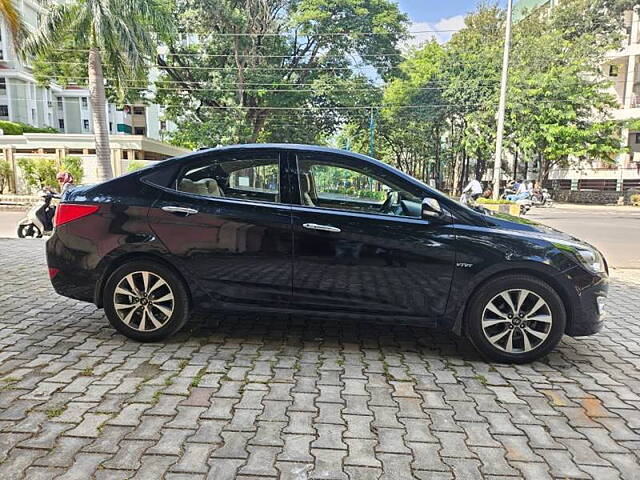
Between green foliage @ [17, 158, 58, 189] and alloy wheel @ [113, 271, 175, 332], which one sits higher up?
green foliage @ [17, 158, 58, 189]

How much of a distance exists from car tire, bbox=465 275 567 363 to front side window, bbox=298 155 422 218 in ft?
2.97

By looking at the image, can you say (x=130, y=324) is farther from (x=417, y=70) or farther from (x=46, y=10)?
(x=417, y=70)

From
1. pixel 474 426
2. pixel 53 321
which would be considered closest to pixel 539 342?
pixel 474 426

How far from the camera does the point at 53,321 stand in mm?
4465

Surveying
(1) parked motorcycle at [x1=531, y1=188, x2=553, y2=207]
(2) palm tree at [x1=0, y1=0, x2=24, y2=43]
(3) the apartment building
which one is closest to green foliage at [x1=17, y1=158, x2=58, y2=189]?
(2) palm tree at [x1=0, y1=0, x2=24, y2=43]

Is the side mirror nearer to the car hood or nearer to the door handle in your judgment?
the car hood

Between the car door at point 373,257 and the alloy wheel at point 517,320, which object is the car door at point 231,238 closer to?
the car door at point 373,257

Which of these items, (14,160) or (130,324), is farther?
(14,160)

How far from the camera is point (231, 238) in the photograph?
3.70 meters

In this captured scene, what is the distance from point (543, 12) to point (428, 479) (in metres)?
40.9

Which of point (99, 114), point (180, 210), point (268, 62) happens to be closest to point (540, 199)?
point (268, 62)

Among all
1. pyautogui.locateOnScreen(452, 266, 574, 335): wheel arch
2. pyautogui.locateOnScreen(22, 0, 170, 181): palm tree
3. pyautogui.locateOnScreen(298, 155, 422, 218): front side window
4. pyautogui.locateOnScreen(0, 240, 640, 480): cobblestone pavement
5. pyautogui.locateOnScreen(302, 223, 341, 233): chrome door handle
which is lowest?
pyautogui.locateOnScreen(0, 240, 640, 480): cobblestone pavement

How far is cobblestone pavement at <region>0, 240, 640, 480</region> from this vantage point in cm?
235

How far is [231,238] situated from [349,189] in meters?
1.10
